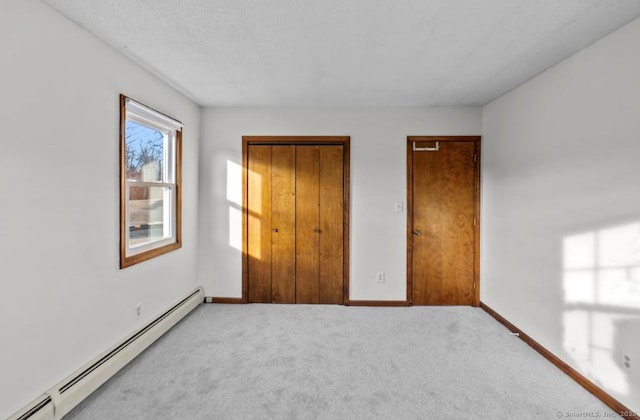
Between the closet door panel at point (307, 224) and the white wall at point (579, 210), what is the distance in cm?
208

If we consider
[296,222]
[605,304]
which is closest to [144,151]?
[296,222]

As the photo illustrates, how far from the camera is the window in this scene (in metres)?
2.52

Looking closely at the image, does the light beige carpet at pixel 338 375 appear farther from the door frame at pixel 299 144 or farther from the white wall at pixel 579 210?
the door frame at pixel 299 144

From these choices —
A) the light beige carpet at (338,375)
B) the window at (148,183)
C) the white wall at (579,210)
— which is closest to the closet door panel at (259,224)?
the light beige carpet at (338,375)

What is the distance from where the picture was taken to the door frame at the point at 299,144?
383 cm

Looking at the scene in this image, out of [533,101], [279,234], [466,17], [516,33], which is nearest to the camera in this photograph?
[466,17]

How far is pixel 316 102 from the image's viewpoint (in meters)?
3.63

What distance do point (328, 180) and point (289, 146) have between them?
25.3 inches

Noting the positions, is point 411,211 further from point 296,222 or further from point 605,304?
point 605,304

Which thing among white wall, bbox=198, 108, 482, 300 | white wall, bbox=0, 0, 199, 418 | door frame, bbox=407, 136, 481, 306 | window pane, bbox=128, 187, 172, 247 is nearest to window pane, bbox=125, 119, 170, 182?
window pane, bbox=128, 187, 172, 247

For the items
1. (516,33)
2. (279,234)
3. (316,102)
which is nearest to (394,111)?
(316,102)

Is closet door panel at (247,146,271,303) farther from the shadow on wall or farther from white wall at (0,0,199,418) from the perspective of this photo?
the shadow on wall

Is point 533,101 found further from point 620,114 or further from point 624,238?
point 624,238

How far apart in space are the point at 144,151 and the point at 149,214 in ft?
2.00
